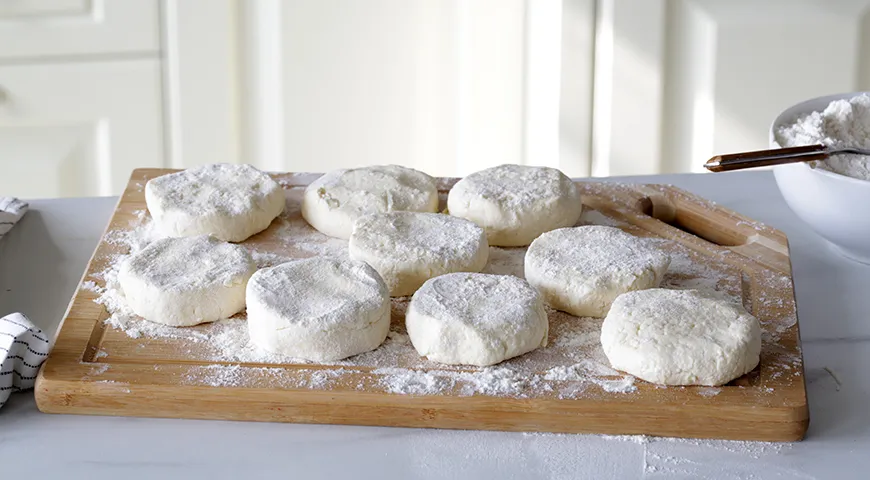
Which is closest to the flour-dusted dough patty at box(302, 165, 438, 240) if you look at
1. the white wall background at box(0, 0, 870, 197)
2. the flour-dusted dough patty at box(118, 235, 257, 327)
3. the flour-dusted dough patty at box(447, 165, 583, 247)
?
the flour-dusted dough patty at box(447, 165, 583, 247)

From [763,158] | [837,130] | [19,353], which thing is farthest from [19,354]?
[837,130]

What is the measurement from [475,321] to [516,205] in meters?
0.30

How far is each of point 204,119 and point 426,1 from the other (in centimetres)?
57

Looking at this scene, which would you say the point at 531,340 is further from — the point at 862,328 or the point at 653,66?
the point at 653,66

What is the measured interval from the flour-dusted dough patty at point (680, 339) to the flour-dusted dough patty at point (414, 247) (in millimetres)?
203

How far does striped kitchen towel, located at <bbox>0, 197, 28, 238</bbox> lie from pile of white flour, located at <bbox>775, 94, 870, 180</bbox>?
0.98 metres

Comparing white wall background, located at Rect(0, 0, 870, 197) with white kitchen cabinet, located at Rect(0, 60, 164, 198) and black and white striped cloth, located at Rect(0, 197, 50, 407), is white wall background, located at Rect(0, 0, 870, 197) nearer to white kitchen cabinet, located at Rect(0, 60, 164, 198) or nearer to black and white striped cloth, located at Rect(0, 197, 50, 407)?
white kitchen cabinet, located at Rect(0, 60, 164, 198)

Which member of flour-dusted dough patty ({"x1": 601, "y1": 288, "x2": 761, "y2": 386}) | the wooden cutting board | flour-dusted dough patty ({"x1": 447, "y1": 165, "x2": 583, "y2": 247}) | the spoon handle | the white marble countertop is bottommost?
the white marble countertop

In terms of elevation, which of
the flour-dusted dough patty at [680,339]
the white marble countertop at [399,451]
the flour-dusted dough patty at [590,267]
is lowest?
the white marble countertop at [399,451]

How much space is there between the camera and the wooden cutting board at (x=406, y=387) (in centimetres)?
88

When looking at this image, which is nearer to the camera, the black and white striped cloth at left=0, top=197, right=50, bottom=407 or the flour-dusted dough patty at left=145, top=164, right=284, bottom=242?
the black and white striped cloth at left=0, top=197, right=50, bottom=407

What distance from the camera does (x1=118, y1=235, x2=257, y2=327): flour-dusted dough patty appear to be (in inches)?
39.7

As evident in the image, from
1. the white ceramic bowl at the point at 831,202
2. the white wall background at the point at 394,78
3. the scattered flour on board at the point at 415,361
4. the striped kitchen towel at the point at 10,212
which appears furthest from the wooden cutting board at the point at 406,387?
the white wall background at the point at 394,78

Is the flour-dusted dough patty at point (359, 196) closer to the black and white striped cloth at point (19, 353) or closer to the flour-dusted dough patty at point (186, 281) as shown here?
the flour-dusted dough patty at point (186, 281)
